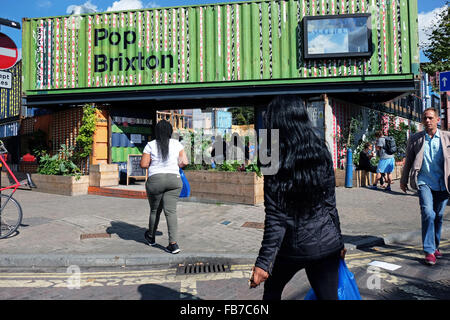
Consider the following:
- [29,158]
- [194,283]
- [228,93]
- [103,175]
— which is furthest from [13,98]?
[194,283]

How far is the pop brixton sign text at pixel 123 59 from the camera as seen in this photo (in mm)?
12969

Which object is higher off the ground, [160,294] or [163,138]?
[163,138]

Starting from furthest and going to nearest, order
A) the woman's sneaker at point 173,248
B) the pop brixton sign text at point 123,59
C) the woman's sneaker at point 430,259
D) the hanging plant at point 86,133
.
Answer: the pop brixton sign text at point 123,59 → the hanging plant at point 86,133 → the woman's sneaker at point 173,248 → the woman's sneaker at point 430,259

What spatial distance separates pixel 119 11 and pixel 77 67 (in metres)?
2.62

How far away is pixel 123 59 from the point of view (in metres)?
13.1

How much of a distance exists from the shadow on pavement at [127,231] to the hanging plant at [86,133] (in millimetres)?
6065

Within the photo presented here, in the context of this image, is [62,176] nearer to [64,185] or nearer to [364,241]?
[64,185]

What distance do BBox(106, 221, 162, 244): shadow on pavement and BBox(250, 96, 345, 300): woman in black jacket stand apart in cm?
380

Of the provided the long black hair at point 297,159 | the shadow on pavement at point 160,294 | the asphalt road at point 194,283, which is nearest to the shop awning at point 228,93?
the asphalt road at point 194,283

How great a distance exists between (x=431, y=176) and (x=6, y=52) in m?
6.87

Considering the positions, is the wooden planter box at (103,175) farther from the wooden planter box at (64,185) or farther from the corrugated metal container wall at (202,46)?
the corrugated metal container wall at (202,46)

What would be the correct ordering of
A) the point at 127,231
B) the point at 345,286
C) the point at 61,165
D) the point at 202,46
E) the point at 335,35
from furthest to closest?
the point at 202,46
the point at 335,35
the point at 61,165
the point at 127,231
the point at 345,286

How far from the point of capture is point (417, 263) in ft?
14.8
